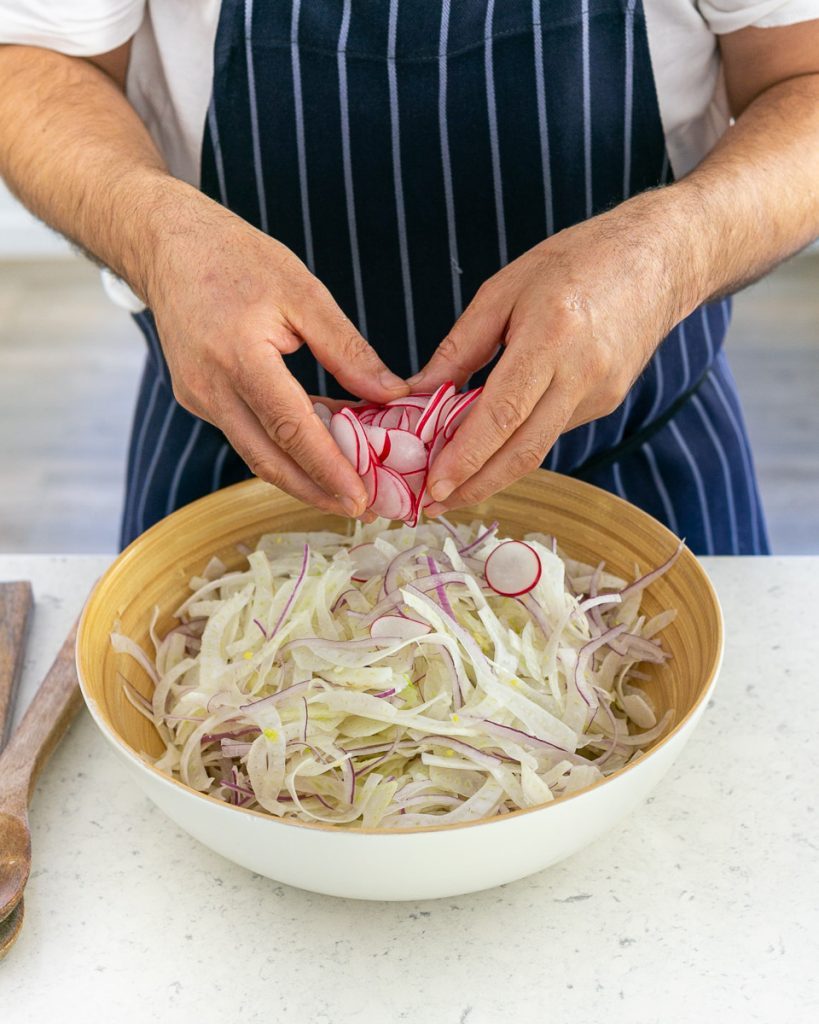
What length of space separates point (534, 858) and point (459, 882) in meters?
0.05

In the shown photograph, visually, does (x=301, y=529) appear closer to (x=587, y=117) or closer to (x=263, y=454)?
(x=263, y=454)

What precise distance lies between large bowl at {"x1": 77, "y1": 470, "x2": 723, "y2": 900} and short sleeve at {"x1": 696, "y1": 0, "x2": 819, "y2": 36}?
488mm

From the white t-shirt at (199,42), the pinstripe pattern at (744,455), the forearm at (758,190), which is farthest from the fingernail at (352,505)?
the pinstripe pattern at (744,455)

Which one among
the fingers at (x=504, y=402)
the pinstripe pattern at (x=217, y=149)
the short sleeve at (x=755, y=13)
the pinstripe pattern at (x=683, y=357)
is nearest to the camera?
the fingers at (x=504, y=402)

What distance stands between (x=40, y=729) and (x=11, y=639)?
16 cm

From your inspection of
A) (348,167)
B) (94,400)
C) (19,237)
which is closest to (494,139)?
(348,167)

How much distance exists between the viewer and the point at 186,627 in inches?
41.0

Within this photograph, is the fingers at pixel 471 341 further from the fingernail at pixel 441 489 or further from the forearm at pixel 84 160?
the forearm at pixel 84 160

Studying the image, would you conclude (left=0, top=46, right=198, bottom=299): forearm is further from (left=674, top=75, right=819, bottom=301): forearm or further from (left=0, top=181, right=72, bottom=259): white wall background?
(left=0, top=181, right=72, bottom=259): white wall background

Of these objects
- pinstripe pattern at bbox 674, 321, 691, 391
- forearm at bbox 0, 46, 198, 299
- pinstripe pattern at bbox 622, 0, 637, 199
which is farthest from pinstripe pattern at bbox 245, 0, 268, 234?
pinstripe pattern at bbox 674, 321, 691, 391

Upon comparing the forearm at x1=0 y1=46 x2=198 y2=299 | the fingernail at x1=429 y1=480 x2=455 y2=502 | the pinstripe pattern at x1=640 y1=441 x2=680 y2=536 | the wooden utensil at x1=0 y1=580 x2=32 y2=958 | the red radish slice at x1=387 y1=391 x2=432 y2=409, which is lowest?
the pinstripe pattern at x1=640 y1=441 x2=680 y2=536

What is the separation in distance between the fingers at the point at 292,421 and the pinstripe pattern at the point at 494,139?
18.1 inches

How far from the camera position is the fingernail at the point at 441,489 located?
88 centimetres

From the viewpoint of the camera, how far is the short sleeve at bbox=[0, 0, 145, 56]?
1195 millimetres
